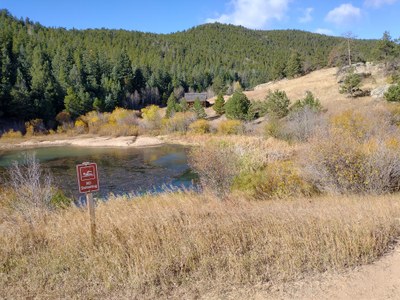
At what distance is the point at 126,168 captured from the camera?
125ft

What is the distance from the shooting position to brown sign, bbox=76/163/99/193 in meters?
6.39

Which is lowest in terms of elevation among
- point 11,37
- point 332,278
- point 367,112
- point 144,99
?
point 332,278

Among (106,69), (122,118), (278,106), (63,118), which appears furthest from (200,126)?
(106,69)

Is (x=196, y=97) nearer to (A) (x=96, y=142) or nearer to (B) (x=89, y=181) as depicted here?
(A) (x=96, y=142)

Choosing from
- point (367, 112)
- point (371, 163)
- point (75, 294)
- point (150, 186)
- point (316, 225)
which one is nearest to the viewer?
point (75, 294)

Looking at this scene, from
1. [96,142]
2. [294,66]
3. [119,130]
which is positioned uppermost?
[294,66]

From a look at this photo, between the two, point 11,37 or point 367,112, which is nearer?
point 367,112

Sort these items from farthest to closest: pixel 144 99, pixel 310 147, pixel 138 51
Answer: pixel 138 51 → pixel 144 99 → pixel 310 147

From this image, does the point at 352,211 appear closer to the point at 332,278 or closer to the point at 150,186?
the point at 332,278

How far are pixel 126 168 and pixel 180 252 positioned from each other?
33148mm

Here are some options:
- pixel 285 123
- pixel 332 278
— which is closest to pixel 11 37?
pixel 285 123

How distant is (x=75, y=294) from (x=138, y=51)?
153473 mm

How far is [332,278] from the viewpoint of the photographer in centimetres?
542

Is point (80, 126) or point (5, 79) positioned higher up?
point (5, 79)
